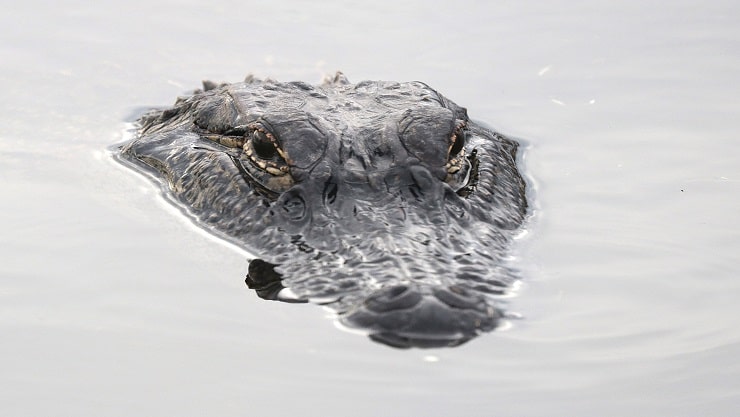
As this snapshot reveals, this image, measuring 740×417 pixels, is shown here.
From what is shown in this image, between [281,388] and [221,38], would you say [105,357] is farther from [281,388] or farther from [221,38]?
[221,38]

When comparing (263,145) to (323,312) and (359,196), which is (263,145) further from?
(323,312)

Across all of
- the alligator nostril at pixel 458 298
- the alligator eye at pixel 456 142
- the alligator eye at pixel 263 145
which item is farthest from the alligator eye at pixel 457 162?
the alligator nostril at pixel 458 298

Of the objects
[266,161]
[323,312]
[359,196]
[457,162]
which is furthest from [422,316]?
[266,161]

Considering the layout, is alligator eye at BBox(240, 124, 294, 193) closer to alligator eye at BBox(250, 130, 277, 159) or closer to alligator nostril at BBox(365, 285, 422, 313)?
alligator eye at BBox(250, 130, 277, 159)

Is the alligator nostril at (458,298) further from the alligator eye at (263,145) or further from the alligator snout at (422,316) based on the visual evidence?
the alligator eye at (263,145)

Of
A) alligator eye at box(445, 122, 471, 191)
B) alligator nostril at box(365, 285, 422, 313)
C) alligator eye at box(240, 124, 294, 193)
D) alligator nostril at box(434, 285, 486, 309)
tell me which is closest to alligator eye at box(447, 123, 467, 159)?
alligator eye at box(445, 122, 471, 191)

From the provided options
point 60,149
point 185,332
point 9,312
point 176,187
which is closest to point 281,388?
point 185,332
